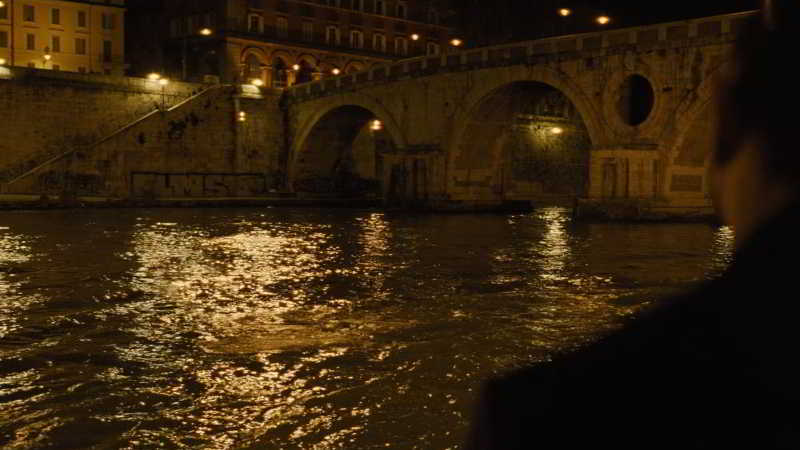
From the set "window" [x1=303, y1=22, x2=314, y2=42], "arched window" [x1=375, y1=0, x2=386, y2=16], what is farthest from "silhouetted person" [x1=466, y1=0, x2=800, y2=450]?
"arched window" [x1=375, y1=0, x2=386, y2=16]

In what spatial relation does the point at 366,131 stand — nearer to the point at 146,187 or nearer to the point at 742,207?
the point at 146,187

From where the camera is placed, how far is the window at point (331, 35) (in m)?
55.8

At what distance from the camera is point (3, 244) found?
17.5 meters

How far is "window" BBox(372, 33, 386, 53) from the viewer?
5862cm

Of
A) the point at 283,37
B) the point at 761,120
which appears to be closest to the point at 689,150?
the point at 761,120

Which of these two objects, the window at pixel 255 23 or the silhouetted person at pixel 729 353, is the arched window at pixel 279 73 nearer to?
the window at pixel 255 23

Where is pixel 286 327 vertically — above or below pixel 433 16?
below

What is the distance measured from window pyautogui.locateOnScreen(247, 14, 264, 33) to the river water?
110ft

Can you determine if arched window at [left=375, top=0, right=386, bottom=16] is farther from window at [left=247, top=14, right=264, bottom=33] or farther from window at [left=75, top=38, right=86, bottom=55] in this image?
window at [left=75, top=38, right=86, bottom=55]

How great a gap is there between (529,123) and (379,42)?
1776 cm

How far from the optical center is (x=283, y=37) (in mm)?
53156

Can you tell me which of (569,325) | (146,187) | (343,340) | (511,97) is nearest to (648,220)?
(511,97)

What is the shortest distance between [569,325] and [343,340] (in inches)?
102

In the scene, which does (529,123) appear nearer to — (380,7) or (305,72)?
(305,72)
